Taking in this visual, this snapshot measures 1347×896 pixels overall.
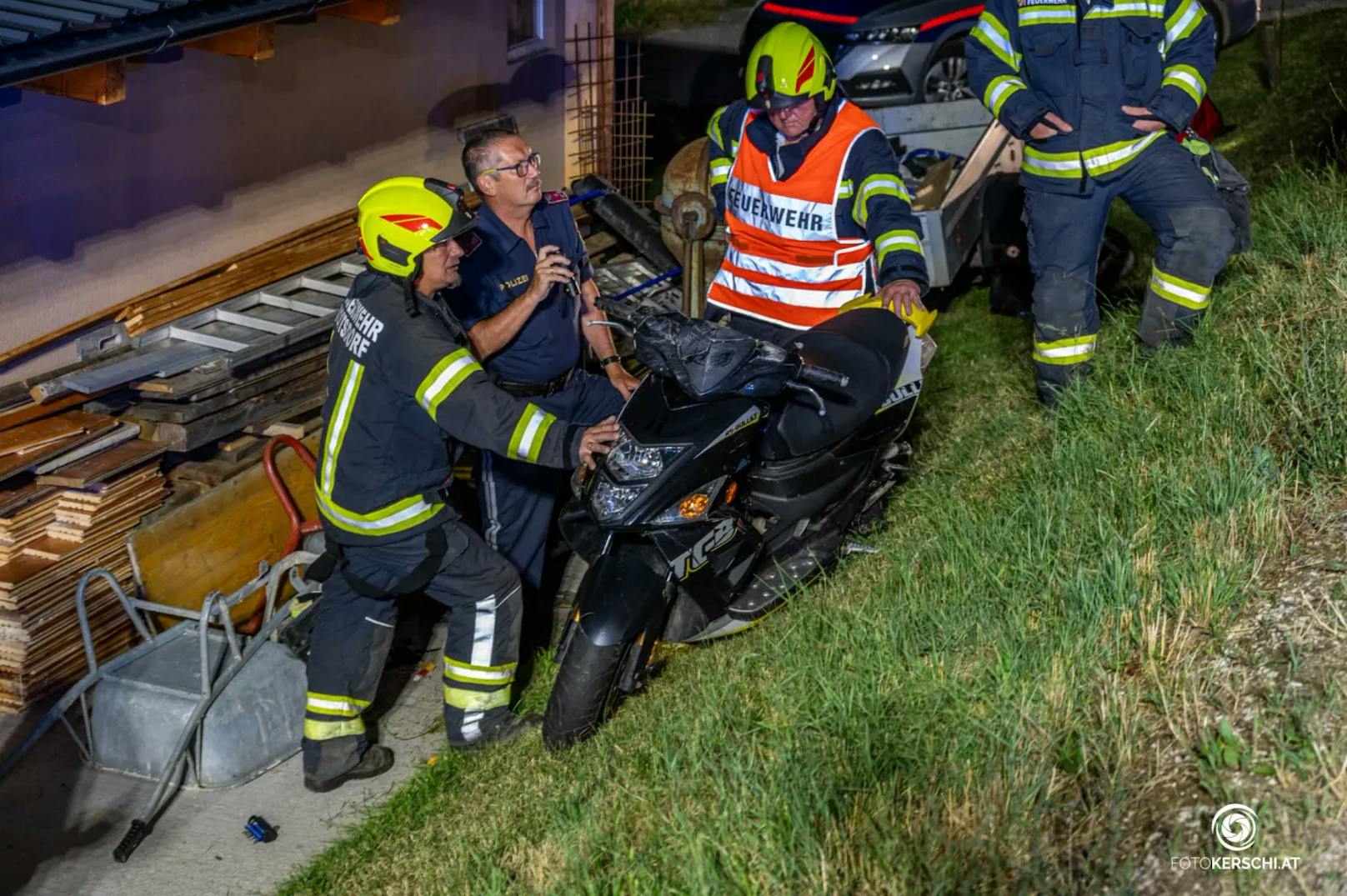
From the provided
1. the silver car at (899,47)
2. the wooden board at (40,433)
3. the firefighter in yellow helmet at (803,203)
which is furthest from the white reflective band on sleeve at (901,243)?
the silver car at (899,47)

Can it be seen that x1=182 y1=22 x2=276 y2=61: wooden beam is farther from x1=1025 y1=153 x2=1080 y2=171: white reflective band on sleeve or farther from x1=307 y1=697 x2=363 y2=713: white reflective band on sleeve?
x1=1025 y1=153 x2=1080 y2=171: white reflective band on sleeve

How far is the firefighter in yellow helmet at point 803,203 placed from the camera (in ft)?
16.5

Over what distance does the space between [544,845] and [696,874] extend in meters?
0.67

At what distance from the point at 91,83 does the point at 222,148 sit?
143 centimetres

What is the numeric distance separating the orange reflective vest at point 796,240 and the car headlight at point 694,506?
1324mm

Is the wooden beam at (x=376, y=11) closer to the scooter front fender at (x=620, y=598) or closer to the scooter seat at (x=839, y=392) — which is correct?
the scooter seat at (x=839, y=392)

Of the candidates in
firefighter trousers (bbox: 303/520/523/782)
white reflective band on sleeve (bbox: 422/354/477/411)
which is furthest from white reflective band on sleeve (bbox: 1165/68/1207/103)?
firefighter trousers (bbox: 303/520/523/782)

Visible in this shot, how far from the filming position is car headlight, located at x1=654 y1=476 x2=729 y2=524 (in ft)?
13.6

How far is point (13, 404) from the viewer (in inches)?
228

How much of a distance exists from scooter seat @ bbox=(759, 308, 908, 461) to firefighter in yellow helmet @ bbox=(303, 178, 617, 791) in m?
0.69

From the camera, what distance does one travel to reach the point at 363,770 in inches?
191

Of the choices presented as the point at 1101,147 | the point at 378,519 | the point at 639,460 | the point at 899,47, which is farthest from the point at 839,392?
the point at 899,47

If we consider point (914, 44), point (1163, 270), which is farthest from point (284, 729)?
point (914, 44)

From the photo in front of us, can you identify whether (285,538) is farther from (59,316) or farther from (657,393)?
(657,393)
